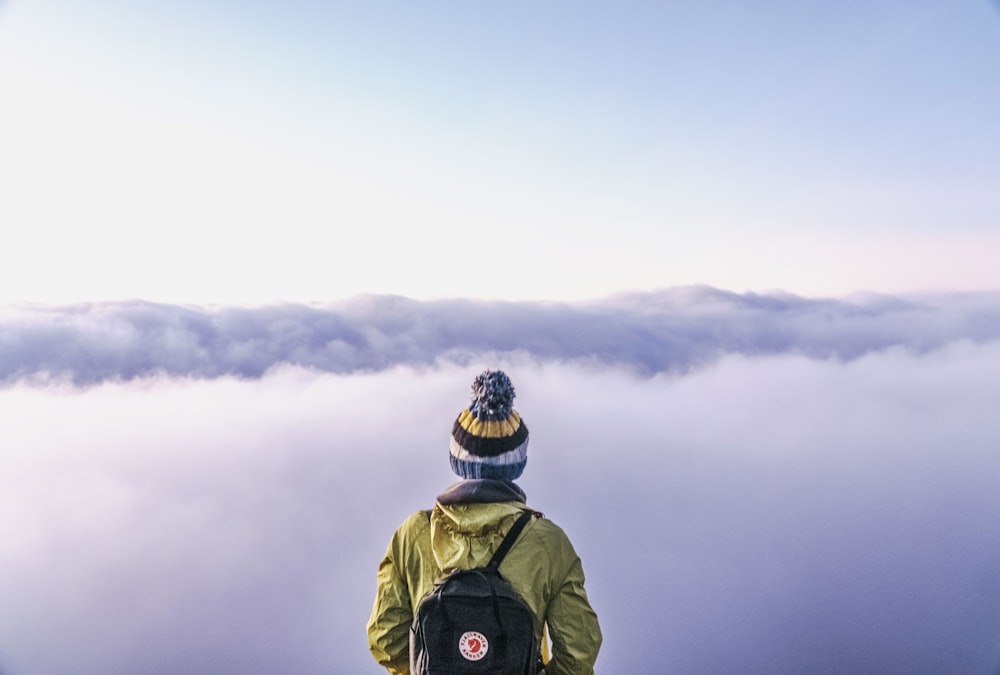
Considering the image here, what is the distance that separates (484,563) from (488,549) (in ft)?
0.17

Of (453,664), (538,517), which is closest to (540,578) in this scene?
(538,517)

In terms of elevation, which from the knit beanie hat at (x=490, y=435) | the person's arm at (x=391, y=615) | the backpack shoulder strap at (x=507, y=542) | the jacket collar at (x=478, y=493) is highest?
the knit beanie hat at (x=490, y=435)

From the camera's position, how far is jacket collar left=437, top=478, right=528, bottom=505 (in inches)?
93.7

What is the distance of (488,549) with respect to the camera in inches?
94.2

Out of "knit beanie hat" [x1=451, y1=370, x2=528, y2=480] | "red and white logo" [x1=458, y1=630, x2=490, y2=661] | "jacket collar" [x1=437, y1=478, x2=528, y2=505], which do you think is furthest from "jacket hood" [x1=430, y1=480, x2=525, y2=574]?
"red and white logo" [x1=458, y1=630, x2=490, y2=661]

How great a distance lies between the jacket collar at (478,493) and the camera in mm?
2381

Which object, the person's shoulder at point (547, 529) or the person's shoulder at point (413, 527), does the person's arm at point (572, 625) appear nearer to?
the person's shoulder at point (547, 529)

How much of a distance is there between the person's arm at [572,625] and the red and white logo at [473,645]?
29 cm

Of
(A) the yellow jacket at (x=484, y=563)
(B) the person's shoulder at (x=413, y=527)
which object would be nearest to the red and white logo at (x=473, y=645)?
(A) the yellow jacket at (x=484, y=563)

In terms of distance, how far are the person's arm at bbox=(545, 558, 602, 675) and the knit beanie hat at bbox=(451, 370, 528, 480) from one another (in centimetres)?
47

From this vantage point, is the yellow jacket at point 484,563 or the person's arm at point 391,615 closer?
the yellow jacket at point 484,563

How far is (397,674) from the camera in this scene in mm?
2674

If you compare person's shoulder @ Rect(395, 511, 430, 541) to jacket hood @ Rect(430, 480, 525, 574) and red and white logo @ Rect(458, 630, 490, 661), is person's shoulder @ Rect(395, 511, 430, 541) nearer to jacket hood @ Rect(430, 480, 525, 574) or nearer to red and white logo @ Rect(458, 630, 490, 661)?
jacket hood @ Rect(430, 480, 525, 574)

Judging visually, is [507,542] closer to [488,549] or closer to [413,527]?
[488,549]
